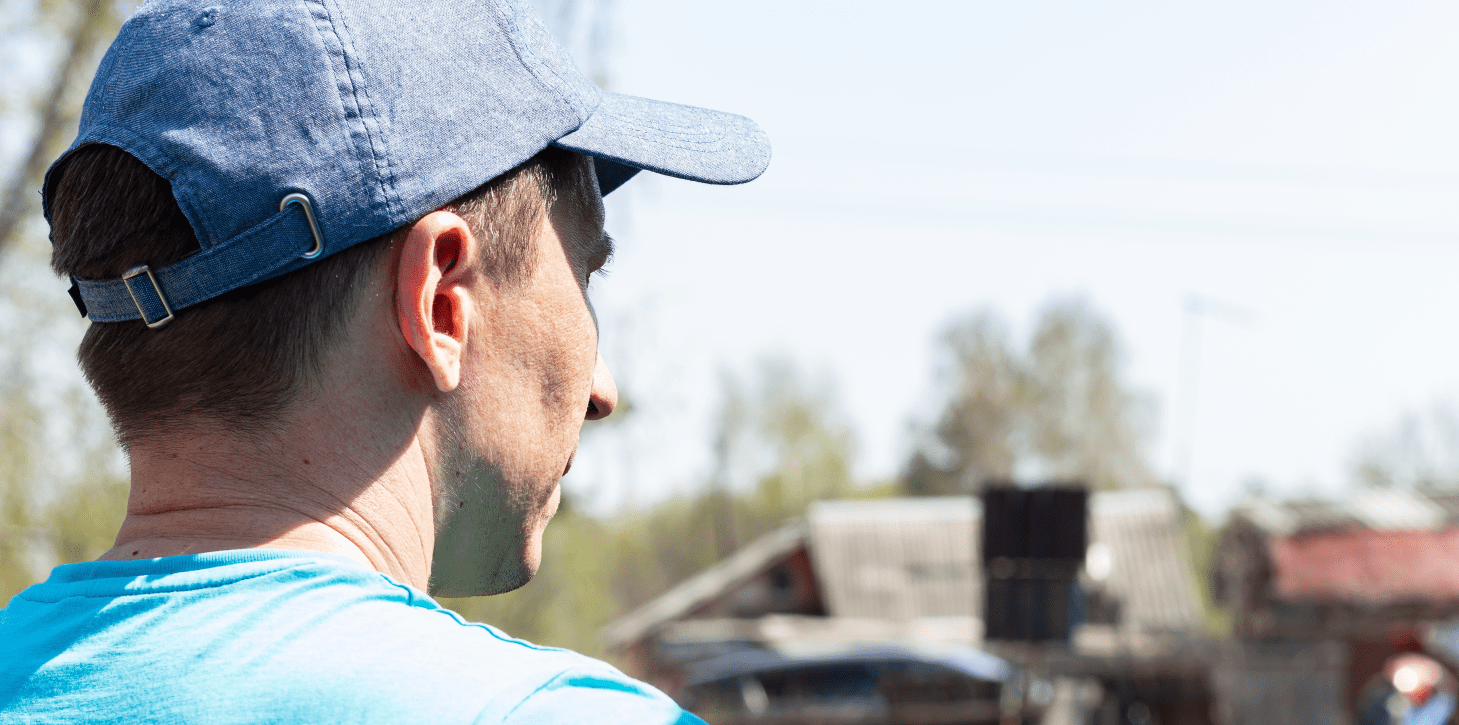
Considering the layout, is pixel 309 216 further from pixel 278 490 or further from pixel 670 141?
pixel 670 141

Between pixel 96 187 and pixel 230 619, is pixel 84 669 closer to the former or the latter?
pixel 230 619

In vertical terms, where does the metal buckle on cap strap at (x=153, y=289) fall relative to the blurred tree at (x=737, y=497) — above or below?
above

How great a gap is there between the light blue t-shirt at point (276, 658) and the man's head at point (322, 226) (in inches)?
4.8

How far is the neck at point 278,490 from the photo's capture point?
35.2 inches

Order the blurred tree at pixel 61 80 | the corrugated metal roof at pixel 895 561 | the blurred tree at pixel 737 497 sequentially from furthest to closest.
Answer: the blurred tree at pixel 737 497, the corrugated metal roof at pixel 895 561, the blurred tree at pixel 61 80

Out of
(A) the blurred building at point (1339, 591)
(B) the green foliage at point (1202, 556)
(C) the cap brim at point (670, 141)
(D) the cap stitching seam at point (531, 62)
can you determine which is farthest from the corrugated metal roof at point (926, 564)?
(B) the green foliage at point (1202, 556)

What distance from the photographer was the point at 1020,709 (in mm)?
13562

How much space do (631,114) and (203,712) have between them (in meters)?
0.64

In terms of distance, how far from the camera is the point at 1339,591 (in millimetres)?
14367

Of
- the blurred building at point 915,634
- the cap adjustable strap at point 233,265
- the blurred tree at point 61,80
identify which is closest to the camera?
the cap adjustable strap at point 233,265

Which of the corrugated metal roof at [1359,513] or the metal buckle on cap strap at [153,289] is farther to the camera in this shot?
the corrugated metal roof at [1359,513]

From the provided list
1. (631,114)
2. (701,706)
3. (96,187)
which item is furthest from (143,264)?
(701,706)

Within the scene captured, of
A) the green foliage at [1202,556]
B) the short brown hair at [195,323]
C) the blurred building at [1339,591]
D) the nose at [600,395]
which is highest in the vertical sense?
the short brown hair at [195,323]

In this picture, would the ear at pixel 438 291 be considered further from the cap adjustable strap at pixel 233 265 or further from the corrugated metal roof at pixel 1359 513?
the corrugated metal roof at pixel 1359 513
